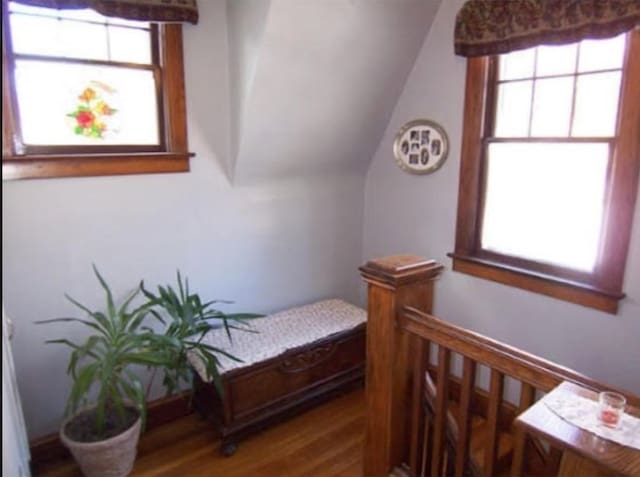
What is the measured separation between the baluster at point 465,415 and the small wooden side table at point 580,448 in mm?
369

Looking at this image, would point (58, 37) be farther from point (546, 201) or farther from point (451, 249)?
point (546, 201)

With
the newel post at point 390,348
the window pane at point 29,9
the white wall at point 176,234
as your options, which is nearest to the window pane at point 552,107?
the newel post at point 390,348

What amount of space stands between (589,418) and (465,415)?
503 mm

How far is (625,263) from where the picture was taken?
2080 mm

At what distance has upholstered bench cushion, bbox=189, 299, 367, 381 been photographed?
96.0 inches

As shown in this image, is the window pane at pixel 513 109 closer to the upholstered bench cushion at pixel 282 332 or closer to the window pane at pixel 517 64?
the window pane at pixel 517 64

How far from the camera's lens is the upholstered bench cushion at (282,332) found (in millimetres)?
2438

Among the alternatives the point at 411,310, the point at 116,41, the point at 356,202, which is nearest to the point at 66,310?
the point at 116,41

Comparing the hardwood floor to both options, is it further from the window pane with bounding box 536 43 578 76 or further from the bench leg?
the window pane with bounding box 536 43 578 76

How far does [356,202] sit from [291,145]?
784mm

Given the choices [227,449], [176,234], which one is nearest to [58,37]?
[176,234]

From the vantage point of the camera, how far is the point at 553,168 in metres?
2.37

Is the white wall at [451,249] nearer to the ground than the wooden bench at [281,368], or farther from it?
farther from it

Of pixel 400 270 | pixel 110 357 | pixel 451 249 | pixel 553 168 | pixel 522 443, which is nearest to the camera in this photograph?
pixel 522 443
